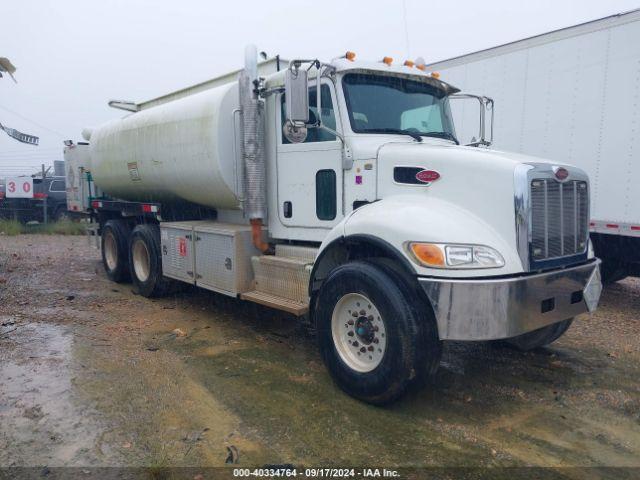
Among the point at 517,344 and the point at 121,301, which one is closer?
the point at 517,344

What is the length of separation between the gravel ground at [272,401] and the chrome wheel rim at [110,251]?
226cm

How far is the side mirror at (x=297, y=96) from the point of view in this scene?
180 inches

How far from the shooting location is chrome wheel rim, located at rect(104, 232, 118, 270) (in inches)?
360

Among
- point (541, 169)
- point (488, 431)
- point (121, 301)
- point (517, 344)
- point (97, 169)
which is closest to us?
point (488, 431)

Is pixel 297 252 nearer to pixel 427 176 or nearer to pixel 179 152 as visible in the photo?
pixel 427 176

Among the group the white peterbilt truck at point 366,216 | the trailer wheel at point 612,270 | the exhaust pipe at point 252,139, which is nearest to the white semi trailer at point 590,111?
the trailer wheel at point 612,270

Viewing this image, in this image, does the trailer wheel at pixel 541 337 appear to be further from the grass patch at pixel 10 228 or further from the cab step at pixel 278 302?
the grass patch at pixel 10 228

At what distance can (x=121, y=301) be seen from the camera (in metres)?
7.96

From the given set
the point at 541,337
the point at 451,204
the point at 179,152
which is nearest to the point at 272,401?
the point at 451,204

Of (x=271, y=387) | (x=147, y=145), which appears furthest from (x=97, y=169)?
(x=271, y=387)

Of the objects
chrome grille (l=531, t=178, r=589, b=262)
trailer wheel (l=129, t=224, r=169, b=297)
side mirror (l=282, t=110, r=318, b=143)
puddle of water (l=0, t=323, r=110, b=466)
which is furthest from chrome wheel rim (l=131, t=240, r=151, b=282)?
chrome grille (l=531, t=178, r=589, b=262)

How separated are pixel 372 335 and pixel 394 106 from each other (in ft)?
7.82

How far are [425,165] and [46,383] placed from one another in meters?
3.90

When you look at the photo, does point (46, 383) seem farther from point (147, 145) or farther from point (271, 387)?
point (147, 145)
